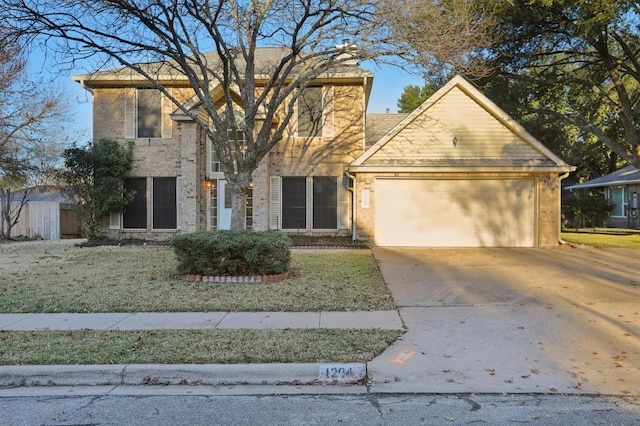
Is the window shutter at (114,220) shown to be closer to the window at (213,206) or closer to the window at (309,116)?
the window at (213,206)

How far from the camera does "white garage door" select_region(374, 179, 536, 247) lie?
16.2 metres

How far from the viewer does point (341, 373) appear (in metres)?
5.35

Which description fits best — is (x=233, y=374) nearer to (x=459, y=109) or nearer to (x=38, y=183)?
(x=459, y=109)

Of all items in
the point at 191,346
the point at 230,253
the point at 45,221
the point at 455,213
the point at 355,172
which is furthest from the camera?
the point at 45,221

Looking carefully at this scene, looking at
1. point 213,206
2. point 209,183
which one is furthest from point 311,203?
point 209,183

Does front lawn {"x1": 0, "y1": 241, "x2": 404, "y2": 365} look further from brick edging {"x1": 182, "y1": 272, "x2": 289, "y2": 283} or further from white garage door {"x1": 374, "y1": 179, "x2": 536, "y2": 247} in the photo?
white garage door {"x1": 374, "y1": 179, "x2": 536, "y2": 247}

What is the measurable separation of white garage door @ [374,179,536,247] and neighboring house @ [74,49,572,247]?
34 millimetres

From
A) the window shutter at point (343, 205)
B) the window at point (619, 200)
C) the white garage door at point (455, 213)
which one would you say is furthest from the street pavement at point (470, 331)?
the window at point (619, 200)

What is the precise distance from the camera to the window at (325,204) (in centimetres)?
1833

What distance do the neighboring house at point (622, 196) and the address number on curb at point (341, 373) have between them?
26526 millimetres

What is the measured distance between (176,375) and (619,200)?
105 ft

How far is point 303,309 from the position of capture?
812 centimetres

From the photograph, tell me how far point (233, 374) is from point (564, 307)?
5.77m

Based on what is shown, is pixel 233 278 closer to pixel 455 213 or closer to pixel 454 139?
pixel 455 213
